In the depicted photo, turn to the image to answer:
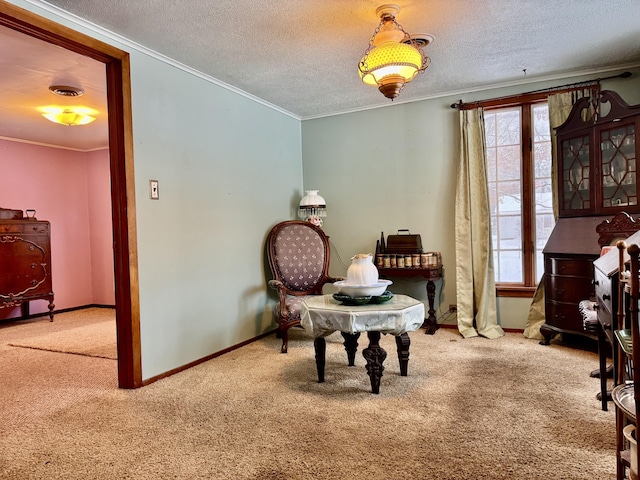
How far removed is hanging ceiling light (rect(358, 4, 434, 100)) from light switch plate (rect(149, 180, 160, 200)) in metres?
1.69

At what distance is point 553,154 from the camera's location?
3994 millimetres

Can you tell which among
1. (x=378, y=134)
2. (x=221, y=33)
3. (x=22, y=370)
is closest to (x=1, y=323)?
(x=22, y=370)

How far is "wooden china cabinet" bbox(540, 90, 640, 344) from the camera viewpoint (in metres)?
3.31

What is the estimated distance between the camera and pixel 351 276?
287cm

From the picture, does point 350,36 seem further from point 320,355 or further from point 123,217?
point 320,355

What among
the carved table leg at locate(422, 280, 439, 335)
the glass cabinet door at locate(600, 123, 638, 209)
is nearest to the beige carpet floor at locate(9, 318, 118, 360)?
the carved table leg at locate(422, 280, 439, 335)

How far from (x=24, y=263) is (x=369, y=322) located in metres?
4.96

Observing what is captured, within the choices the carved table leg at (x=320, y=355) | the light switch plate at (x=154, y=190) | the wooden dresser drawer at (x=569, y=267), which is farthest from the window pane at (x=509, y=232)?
the light switch plate at (x=154, y=190)

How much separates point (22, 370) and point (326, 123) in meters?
3.83

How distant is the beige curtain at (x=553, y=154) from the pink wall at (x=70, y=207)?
5.70 metres

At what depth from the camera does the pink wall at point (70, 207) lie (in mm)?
5965

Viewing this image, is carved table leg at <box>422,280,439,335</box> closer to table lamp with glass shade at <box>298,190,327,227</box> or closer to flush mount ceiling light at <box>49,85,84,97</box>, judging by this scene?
table lamp with glass shade at <box>298,190,327,227</box>

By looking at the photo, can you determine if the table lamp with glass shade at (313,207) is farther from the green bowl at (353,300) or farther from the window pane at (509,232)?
the green bowl at (353,300)

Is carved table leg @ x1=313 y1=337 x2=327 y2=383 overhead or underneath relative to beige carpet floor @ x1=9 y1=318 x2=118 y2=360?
overhead
